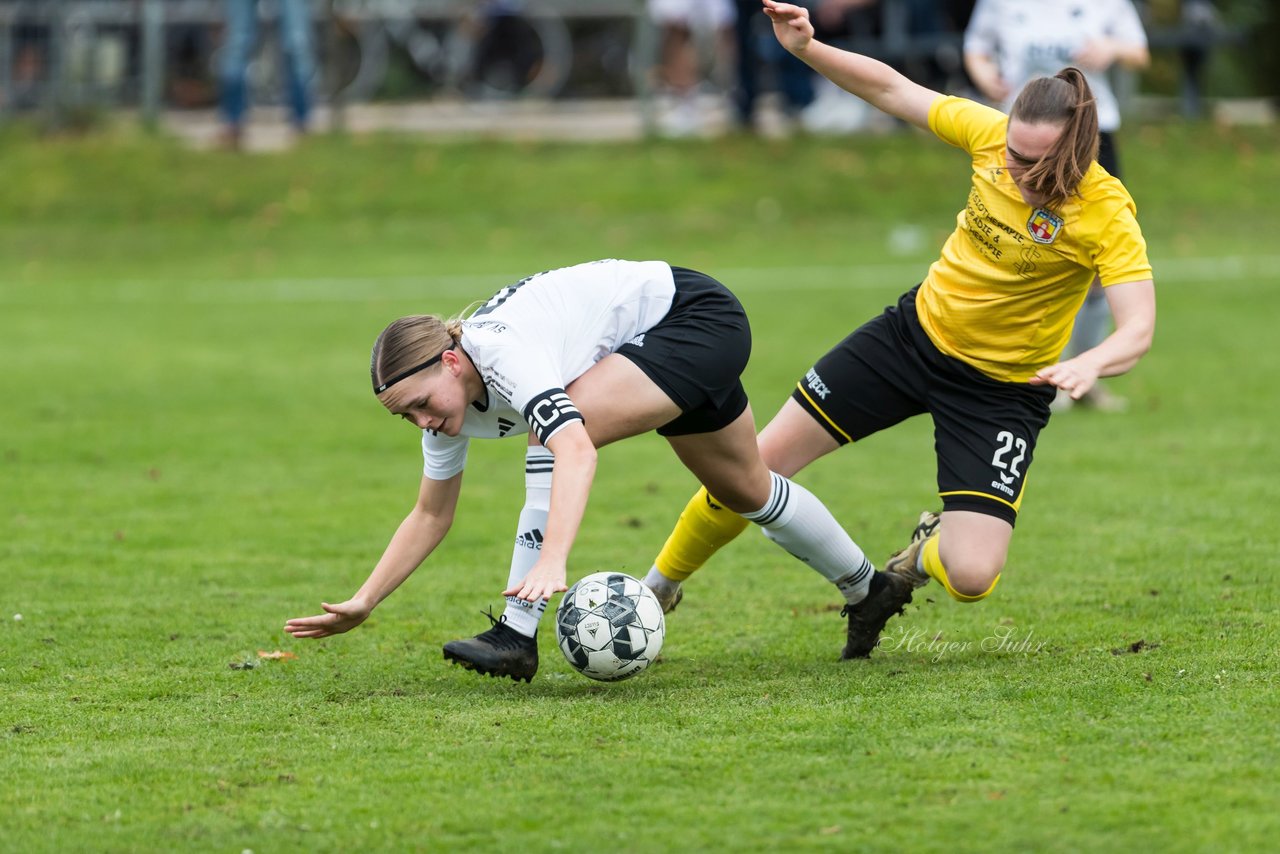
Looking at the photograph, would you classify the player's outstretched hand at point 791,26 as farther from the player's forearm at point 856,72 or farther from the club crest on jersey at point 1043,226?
the club crest on jersey at point 1043,226

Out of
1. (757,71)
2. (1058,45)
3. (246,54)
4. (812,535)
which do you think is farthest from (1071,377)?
(246,54)

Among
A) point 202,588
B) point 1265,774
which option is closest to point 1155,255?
point 202,588

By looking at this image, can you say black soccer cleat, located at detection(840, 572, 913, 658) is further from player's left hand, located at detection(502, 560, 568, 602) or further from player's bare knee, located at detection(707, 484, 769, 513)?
player's left hand, located at detection(502, 560, 568, 602)

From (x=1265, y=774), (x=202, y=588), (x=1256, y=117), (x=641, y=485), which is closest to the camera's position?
(x=1265, y=774)

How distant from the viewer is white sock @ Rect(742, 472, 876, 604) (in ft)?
18.4

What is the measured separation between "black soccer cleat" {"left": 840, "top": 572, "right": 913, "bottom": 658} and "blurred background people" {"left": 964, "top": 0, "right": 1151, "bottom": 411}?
175 inches

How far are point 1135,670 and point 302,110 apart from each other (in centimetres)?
1668

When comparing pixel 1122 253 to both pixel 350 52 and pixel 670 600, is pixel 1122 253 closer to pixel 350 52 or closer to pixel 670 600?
pixel 670 600

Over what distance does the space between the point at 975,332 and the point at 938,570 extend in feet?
2.64

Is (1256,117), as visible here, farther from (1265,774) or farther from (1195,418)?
(1265,774)

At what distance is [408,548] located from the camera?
17.5 ft

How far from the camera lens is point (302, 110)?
20266 millimetres

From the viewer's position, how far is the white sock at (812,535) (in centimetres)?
562

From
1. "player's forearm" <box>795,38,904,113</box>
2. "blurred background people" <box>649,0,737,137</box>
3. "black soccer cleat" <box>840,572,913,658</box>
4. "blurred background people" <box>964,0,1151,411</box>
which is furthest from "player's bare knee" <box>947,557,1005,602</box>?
"blurred background people" <box>649,0,737,137</box>
